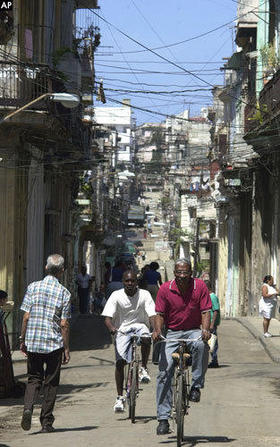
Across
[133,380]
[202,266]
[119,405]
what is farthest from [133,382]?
[202,266]

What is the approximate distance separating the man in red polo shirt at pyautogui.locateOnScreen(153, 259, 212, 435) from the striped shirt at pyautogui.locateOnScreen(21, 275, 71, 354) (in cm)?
113

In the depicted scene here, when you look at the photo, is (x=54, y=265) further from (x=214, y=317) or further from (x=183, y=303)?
(x=214, y=317)

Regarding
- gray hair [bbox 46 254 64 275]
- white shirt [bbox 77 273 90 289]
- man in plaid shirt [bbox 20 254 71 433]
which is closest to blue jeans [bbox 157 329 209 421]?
man in plaid shirt [bbox 20 254 71 433]

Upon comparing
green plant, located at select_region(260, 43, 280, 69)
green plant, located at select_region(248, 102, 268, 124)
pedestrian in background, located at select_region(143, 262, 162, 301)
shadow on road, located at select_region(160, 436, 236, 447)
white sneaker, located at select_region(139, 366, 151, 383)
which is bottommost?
shadow on road, located at select_region(160, 436, 236, 447)

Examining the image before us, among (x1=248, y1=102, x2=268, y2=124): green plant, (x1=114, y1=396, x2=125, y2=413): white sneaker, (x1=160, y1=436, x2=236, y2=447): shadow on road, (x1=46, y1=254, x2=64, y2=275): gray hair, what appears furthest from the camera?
(x1=248, y1=102, x2=268, y2=124): green plant

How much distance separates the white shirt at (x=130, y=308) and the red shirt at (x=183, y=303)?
1.90 meters

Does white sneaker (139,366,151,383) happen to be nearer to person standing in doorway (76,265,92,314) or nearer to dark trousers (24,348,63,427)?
dark trousers (24,348,63,427)

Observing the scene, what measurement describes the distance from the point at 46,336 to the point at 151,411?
8.10ft

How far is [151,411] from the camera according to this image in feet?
42.3

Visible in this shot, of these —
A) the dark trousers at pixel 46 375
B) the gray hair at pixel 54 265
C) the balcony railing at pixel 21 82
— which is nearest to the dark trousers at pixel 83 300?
the balcony railing at pixel 21 82

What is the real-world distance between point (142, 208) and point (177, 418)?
11241cm

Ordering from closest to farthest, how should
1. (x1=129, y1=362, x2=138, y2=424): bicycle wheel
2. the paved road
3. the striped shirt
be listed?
1. the paved road
2. the striped shirt
3. (x1=129, y1=362, x2=138, y2=424): bicycle wheel

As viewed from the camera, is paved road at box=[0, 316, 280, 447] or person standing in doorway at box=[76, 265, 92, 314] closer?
paved road at box=[0, 316, 280, 447]

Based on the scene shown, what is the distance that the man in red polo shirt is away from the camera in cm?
1048
